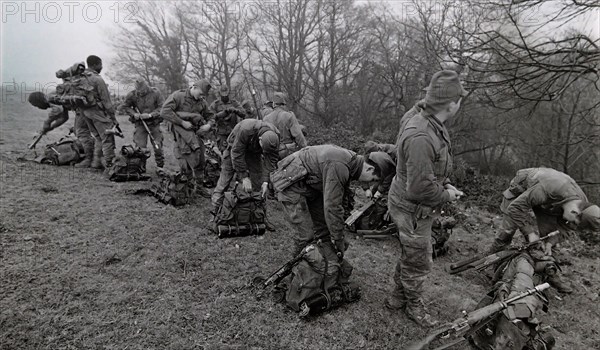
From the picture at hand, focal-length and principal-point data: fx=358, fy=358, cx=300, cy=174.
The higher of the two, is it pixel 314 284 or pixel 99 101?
pixel 99 101

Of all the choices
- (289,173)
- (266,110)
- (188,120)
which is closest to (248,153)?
(188,120)

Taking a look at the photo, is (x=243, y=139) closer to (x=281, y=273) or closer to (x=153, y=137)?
(x=281, y=273)

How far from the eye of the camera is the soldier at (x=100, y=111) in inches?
287

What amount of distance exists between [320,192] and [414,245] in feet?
3.56

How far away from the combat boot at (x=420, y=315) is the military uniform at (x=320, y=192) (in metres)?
0.97

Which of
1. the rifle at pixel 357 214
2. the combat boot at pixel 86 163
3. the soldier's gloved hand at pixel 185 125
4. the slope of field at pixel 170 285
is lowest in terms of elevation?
the slope of field at pixel 170 285

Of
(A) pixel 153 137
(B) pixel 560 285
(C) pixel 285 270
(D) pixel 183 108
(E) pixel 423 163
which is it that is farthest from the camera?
(A) pixel 153 137

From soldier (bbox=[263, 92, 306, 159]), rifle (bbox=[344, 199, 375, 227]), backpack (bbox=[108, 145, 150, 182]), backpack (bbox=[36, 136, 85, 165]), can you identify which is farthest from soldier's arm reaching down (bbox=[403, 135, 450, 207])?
backpack (bbox=[36, 136, 85, 165])

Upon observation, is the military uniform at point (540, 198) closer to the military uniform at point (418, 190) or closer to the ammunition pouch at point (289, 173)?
the military uniform at point (418, 190)

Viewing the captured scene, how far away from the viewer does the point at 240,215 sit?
509cm

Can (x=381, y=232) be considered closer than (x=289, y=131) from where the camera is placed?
Yes

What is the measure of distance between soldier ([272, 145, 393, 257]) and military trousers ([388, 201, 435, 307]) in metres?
0.46

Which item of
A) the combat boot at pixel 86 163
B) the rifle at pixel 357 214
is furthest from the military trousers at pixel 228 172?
the combat boot at pixel 86 163

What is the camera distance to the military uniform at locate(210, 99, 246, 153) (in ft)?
27.0
